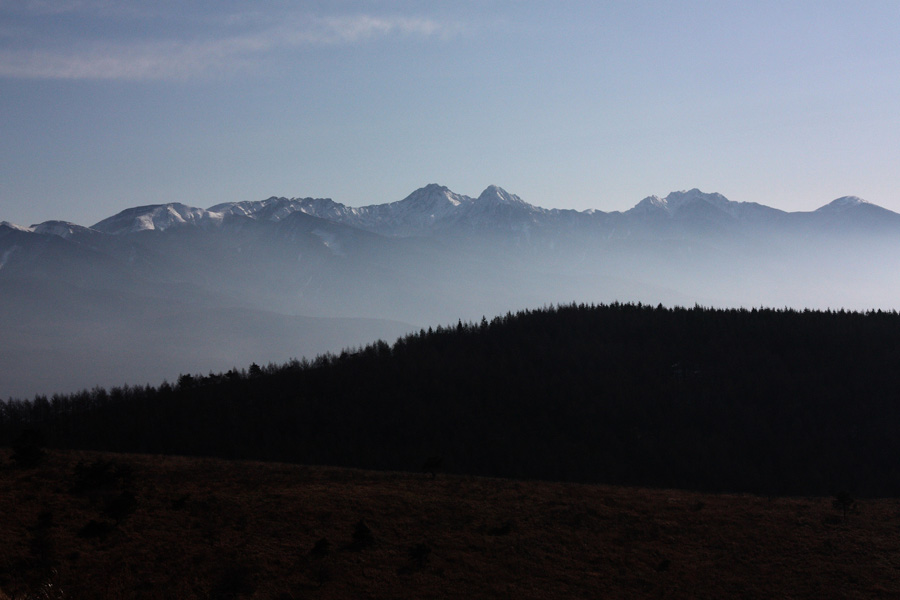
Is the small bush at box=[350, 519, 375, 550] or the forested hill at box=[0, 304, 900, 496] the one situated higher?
the small bush at box=[350, 519, 375, 550]

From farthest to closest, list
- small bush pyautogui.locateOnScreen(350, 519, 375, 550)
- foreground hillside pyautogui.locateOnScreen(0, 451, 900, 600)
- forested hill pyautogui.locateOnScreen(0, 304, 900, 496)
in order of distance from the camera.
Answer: forested hill pyautogui.locateOnScreen(0, 304, 900, 496) < small bush pyautogui.locateOnScreen(350, 519, 375, 550) < foreground hillside pyautogui.locateOnScreen(0, 451, 900, 600)

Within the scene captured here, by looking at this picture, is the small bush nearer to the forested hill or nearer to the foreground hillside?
the foreground hillside

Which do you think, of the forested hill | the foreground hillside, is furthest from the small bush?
the forested hill

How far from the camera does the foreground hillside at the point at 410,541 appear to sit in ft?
168

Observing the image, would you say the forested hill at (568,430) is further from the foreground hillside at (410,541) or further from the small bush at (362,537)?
the small bush at (362,537)

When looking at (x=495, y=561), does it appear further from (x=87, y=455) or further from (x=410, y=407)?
(x=410, y=407)

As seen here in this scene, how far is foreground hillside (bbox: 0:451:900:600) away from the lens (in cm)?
5122

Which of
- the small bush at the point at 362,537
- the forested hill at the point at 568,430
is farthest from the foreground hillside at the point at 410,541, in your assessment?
the forested hill at the point at 568,430

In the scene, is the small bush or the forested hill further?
the forested hill

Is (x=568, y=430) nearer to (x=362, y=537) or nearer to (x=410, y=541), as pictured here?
(x=410, y=541)

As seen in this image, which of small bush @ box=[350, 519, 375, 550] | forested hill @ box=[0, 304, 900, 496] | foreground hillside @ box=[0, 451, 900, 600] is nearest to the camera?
foreground hillside @ box=[0, 451, 900, 600]

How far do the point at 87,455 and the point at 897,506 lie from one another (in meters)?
94.0

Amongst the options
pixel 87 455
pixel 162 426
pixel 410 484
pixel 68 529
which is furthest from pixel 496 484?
pixel 162 426

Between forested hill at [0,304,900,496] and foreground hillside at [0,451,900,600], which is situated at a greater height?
foreground hillside at [0,451,900,600]
